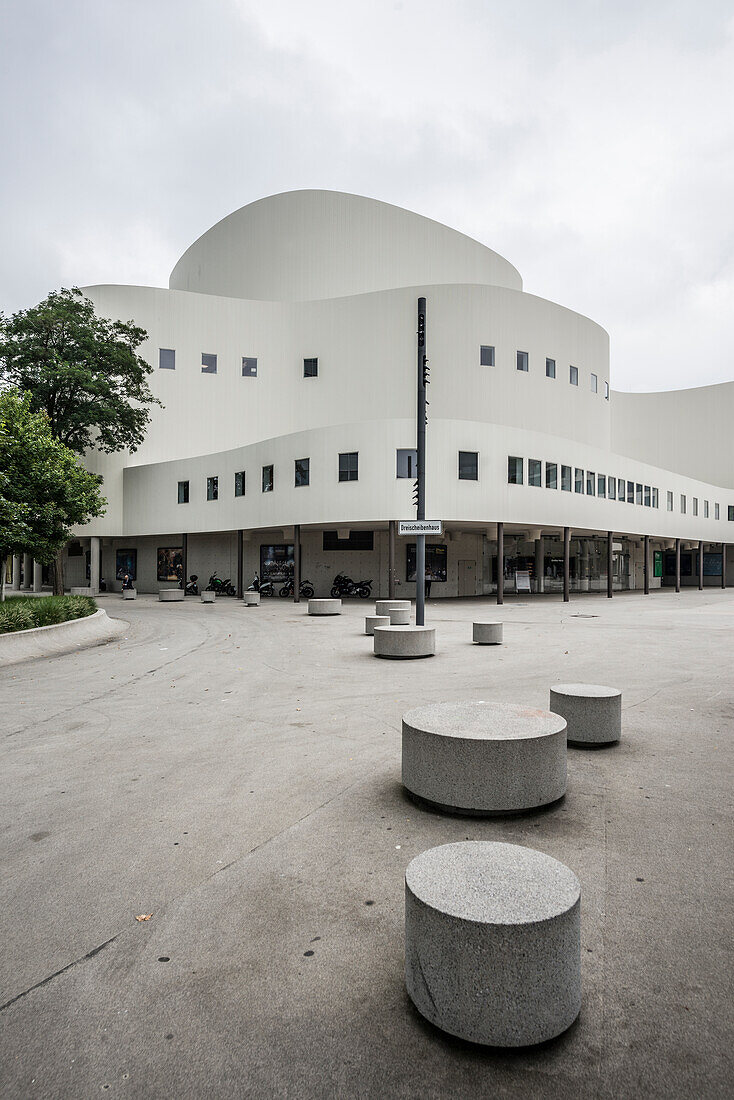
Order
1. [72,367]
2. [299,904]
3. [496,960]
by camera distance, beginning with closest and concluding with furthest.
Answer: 1. [496,960]
2. [299,904]
3. [72,367]

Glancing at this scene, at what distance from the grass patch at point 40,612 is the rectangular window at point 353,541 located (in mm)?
17678

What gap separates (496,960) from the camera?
2.48m

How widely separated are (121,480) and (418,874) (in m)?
42.0

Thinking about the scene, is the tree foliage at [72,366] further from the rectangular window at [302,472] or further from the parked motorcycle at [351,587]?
the parked motorcycle at [351,587]

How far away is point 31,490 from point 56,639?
5037mm

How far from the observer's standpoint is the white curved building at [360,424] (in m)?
30.4

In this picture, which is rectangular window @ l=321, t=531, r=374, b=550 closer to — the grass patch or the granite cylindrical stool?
the grass patch

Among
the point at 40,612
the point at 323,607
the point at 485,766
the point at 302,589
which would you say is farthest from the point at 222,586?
the point at 485,766

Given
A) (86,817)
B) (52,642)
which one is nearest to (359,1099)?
(86,817)

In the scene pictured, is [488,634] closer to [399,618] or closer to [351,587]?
[399,618]

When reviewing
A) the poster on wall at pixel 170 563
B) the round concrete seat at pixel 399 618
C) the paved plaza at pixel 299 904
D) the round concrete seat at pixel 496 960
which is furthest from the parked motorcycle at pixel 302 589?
the round concrete seat at pixel 496 960

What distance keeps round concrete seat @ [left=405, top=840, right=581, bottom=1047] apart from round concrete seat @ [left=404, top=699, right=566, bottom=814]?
203 centimetres

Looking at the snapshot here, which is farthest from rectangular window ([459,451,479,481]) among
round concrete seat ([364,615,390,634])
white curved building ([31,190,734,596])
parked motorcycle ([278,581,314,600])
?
round concrete seat ([364,615,390,634])

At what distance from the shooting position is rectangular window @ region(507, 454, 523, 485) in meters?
30.8
